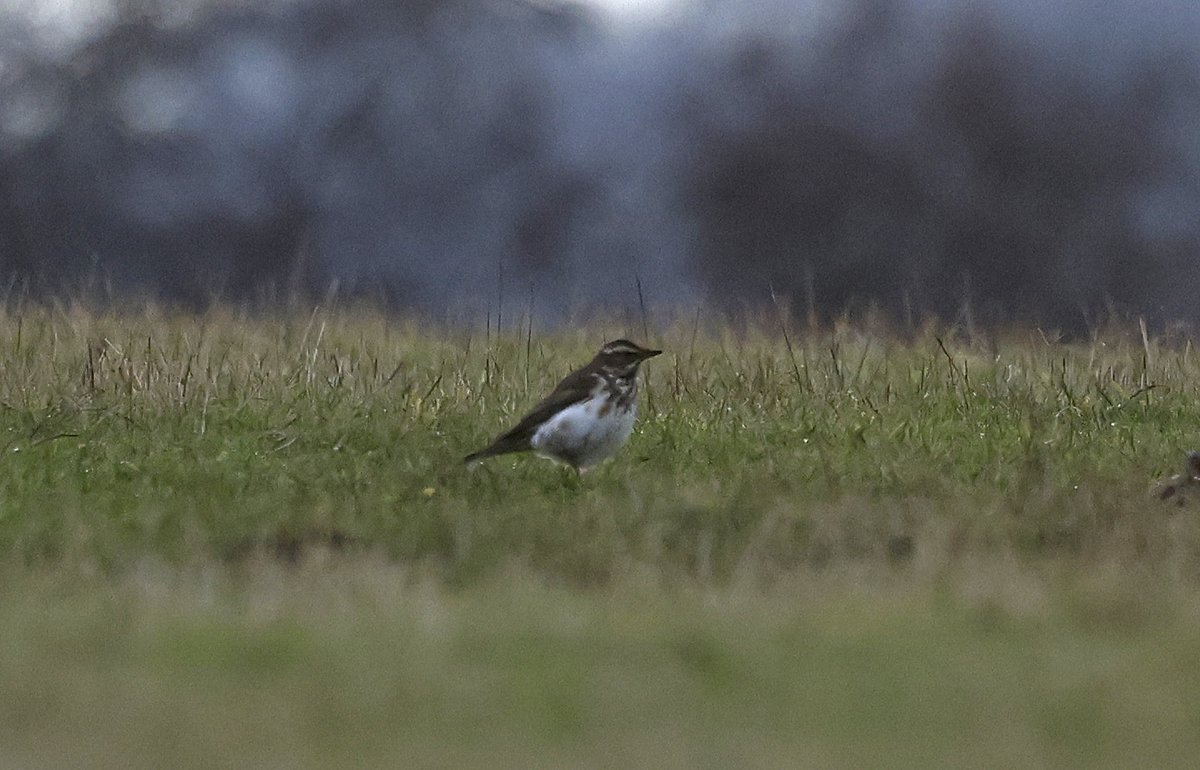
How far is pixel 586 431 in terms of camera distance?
8.58 metres

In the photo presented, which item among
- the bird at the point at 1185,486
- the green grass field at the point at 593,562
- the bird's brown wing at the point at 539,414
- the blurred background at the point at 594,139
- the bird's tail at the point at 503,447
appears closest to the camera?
the green grass field at the point at 593,562

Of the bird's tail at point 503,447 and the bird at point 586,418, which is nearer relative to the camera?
the bird at point 586,418

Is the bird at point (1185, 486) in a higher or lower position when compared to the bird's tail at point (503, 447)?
higher

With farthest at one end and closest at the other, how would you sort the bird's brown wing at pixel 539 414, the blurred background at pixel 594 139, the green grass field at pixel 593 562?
1. the blurred background at pixel 594 139
2. the bird's brown wing at pixel 539 414
3. the green grass field at pixel 593 562

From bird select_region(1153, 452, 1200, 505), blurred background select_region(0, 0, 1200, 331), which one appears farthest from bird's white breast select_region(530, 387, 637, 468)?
blurred background select_region(0, 0, 1200, 331)

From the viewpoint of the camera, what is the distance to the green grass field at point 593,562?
4363mm

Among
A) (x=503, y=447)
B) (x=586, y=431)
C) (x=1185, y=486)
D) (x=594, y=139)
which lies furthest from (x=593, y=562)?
(x=594, y=139)

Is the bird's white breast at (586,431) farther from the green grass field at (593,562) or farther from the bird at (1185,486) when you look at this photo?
the bird at (1185,486)

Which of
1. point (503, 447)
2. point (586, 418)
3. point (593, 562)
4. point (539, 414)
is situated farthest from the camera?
point (503, 447)

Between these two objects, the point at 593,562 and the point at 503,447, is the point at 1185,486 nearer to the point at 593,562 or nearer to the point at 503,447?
the point at 593,562

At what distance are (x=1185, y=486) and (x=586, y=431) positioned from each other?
2572 mm

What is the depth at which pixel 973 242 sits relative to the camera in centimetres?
2914

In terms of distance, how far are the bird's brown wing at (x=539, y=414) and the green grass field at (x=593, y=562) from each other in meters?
0.15

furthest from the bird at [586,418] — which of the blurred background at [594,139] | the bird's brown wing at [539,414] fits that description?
the blurred background at [594,139]
